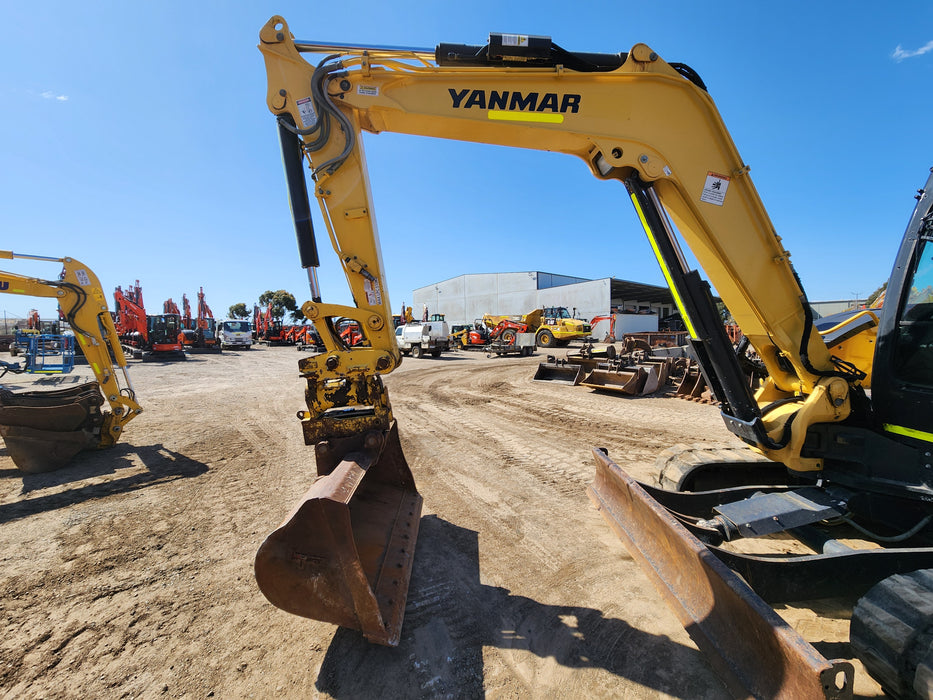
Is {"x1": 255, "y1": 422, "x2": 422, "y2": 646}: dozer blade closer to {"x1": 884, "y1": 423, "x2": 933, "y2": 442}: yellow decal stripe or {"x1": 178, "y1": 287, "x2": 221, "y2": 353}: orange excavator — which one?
{"x1": 884, "y1": 423, "x2": 933, "y2": 442}: yellow decal stripe

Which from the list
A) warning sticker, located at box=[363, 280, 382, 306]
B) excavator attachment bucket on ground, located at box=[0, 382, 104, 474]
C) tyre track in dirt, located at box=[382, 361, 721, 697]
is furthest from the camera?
excavator attachment bucket on ground, located at box=[0, 382, 104, 474]

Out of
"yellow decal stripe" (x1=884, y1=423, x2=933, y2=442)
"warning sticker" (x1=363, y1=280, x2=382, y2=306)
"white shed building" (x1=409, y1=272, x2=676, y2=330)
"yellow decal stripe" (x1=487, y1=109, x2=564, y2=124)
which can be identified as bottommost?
"yellow decal stripe" (x1=884, y1=423, x2=933, y2=442)

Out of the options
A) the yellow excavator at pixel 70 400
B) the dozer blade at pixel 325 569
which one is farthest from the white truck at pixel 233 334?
the dozer blade at pixel 325 569

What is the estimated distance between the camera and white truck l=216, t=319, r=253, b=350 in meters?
30.8

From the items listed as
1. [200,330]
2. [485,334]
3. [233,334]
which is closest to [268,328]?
[233,334]

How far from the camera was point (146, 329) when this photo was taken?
22.1 m

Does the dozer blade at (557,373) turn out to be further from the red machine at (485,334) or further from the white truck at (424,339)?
the red machine at (485,334)

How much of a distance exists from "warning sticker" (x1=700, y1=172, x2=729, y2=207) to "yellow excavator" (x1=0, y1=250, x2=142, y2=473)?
761 cm

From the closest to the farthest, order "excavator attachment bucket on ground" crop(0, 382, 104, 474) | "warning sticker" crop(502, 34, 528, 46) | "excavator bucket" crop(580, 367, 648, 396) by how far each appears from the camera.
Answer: "warning sticker" crop(502, 34, 528, 46) < "excavator attachment bucket on ground" crop(0, 382, 104, 474) < "excavator bucket" crop(580, 367, 648, 396)

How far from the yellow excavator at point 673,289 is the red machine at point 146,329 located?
24.2 metres

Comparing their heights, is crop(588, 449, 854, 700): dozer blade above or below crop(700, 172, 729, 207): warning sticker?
below

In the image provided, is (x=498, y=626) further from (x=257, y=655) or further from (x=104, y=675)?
(x=104, y=675)

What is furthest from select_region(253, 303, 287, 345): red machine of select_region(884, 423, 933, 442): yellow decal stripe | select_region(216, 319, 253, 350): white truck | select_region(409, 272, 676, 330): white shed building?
select_region(884, 423, 933, 442): yellow decal stripe

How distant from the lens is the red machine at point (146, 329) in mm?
21812
